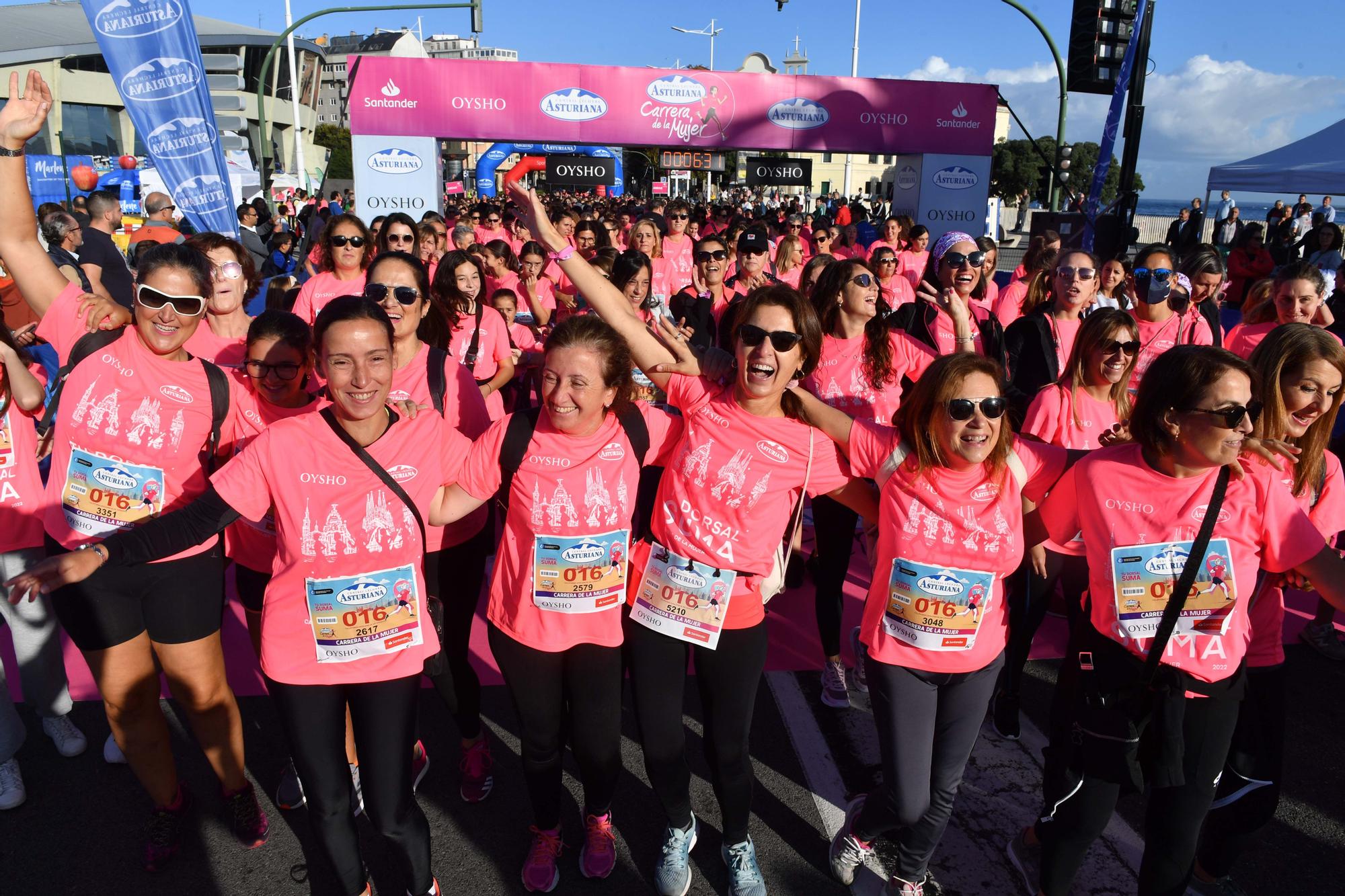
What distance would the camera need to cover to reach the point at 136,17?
548 cm

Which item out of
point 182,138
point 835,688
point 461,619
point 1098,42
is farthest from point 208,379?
point 1098,42

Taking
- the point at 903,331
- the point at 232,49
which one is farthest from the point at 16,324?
the point at 232,49

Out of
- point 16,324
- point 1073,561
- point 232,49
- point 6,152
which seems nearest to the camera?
point 6,152

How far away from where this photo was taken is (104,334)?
2.83m

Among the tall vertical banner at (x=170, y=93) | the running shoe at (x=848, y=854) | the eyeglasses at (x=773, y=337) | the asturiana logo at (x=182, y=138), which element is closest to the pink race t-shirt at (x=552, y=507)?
the eyeglasses at (x=773, y=337)

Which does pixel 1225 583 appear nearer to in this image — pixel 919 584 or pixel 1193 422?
pixel 1193 422

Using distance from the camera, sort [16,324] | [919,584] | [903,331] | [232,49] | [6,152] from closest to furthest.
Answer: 1. [919,584]
2. [6,152]
3. [903,331]
4. [16,324]
5. [232,49]

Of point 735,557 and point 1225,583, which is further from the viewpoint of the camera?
point 735,557

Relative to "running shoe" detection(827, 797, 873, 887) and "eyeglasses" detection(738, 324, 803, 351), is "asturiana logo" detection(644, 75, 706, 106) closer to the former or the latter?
"eyeglasses" detection(738, 324, 803, 351)

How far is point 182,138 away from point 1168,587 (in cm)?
639

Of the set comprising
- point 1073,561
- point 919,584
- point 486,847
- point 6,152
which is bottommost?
point 486,847

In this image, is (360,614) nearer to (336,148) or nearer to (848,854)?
(848,854)

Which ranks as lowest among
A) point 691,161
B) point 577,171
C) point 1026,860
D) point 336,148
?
point 1026,860

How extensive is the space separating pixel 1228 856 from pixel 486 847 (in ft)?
8.13
